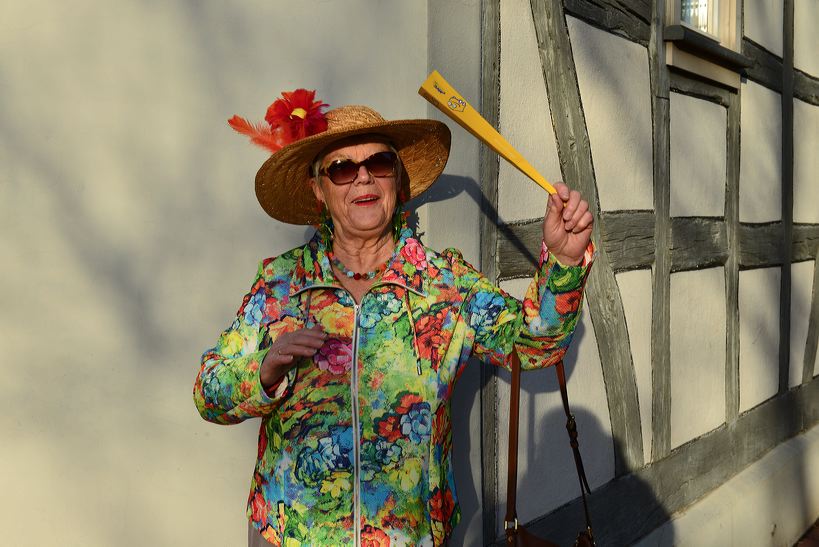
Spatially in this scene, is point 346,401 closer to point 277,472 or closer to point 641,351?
point 277,472

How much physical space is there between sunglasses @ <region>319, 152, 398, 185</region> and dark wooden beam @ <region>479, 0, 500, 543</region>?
3.01 ft

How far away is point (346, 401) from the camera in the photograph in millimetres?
2027

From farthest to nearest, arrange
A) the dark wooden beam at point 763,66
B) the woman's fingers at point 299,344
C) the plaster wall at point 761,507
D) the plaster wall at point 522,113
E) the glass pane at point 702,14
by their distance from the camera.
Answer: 1. the dark wooden beam at point 763,66
2. the glass pane at point 702,14
3. the plaster wall at point 761,507
4. the plaster wall at point 522,113
5. the woman's fingers at point 299,344

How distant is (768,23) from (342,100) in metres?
3.76

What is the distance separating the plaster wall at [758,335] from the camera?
519 centimetres

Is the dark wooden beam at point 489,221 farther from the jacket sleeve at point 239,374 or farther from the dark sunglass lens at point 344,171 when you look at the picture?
the jacket sleeve at point 239,374

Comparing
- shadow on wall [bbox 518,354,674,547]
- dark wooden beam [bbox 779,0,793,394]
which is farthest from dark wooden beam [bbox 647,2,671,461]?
dark wooden beam [bbox 779,0,793,394]

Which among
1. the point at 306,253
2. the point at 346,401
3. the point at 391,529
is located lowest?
the point at 391,529

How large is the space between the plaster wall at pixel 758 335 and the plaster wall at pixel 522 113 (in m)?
2.28

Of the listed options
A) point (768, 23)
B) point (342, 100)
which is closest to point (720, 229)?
point (768, 23)

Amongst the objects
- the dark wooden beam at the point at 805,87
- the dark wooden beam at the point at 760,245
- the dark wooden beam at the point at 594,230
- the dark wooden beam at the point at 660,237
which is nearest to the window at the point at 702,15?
the dark wooden beam at the point at 660,237

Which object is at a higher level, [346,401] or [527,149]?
[527,149]

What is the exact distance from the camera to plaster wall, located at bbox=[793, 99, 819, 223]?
598 cm

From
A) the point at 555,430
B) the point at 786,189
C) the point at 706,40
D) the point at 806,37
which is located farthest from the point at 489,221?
the point at 806,37
